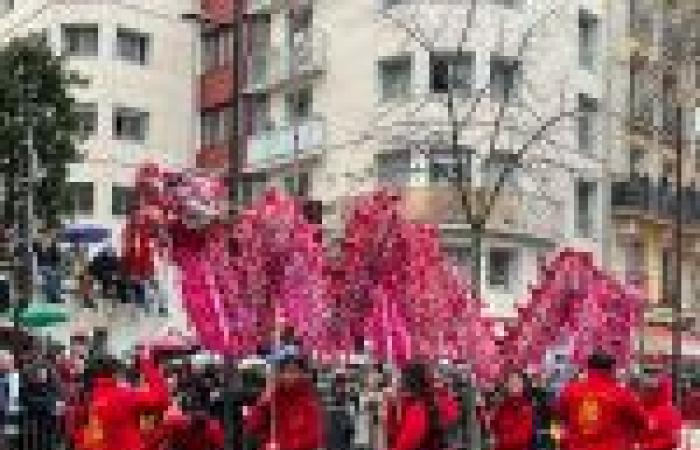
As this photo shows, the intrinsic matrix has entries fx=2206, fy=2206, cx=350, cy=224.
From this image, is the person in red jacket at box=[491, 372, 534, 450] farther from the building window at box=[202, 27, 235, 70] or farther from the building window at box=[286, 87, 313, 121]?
the building window at box=[202, 27, 235, 70]

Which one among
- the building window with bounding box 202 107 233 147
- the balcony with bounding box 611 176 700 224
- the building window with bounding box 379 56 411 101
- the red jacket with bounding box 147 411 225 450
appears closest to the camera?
the red jacket with bounding box 147 411 225 450

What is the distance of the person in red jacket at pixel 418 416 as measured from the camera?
18250 mm

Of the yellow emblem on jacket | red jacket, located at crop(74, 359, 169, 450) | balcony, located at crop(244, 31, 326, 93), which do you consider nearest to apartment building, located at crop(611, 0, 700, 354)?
balcony, located at crop(244, 31, 326, 93)

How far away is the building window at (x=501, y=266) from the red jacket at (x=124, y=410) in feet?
91.7

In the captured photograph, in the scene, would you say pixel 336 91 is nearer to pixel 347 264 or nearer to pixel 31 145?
pixel 31 145

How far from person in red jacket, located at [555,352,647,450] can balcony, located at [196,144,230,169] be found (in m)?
34.5

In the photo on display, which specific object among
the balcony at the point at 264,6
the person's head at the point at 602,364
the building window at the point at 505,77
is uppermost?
the balcony at the point at 264,6

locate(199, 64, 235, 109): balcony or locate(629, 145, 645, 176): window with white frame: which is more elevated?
locate(199, 64, 235, 109): balcony

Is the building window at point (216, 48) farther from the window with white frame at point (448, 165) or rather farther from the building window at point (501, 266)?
the window with white frame at point (448, 165)

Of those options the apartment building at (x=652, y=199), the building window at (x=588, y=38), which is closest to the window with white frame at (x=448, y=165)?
the apartment building at (x=652, y=199)

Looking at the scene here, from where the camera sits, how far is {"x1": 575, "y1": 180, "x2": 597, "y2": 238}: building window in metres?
47.2

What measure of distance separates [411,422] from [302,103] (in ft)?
100

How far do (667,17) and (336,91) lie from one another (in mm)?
7380

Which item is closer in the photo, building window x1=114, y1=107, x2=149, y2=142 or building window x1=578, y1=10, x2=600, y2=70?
building window x1=578, y1=10, x2=600, y2=70
